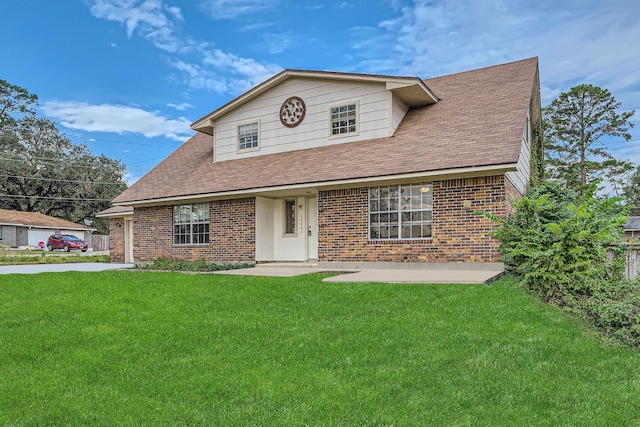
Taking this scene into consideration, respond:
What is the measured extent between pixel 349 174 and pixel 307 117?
3.52 m

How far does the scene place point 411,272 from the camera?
1035 centimetres

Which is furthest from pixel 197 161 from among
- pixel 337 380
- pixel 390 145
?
pixel 337 380

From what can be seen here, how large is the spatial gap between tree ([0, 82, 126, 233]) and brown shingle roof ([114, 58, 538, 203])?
36.5 metres

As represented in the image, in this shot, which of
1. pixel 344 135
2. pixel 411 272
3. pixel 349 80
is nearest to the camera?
pixel 411 272

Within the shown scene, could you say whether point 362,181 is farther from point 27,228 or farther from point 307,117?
point 27,228

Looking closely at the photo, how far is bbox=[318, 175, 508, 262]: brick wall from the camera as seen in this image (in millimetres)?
10555

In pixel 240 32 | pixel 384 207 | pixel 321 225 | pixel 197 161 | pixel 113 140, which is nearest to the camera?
pixel 384 207

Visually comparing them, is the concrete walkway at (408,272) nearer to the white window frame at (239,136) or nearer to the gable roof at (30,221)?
the white window frame at (239,136)

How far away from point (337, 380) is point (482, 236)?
746 centimetres

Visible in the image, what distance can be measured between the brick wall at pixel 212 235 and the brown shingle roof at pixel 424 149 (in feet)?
2.40

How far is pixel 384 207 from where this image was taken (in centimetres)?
1190

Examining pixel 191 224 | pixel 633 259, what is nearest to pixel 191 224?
pixel 191 224

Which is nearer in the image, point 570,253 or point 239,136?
point 570,253

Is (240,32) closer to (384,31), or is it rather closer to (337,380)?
(384,31)
